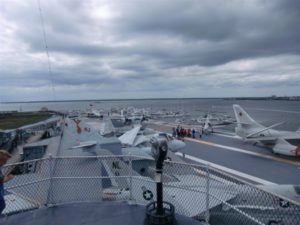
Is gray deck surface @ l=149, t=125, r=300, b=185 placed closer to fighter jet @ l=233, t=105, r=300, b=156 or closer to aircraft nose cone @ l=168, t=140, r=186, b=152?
fighter jet @ l=233, t=105, r=300, b=156

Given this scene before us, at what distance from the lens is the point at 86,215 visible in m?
5.26

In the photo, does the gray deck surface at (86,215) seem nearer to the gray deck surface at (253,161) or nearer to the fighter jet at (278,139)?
the gray deck surface at (253,161)

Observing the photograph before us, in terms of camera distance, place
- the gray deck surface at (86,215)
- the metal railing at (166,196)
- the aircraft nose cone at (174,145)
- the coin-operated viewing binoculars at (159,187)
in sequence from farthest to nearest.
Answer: the aircraft nose cone at (174,145) → the metal railing at (166,196) → the gray deck surface at (86,215) → the coin-operated viewing binoculars at (159,187)

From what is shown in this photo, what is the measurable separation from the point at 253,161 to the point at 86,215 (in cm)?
1724

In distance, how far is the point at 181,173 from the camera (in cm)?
954

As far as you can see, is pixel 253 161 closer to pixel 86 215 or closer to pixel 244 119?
pixel 244 119

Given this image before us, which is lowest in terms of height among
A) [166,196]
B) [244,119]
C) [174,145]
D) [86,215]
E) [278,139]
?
[278,139]

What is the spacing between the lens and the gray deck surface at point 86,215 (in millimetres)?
4973

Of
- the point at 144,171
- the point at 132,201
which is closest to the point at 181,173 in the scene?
the point at 144,171

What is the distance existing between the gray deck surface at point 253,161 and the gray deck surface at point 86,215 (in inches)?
492

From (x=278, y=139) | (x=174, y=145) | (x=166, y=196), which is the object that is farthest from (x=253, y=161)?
(x=166, y=196)

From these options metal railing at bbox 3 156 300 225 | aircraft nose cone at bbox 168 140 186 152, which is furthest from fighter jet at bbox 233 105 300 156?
metal railing at bbox 3 156 300 225

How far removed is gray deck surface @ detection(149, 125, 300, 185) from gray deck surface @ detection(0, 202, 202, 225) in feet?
41.0

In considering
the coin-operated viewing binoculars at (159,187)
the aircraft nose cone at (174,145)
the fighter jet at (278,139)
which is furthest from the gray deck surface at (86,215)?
the fighter jet at (278,139)
